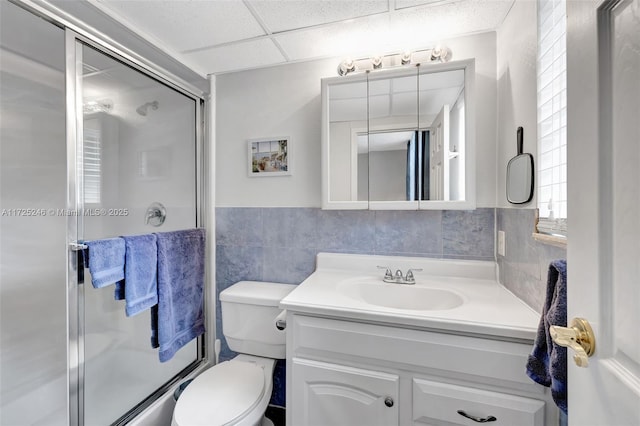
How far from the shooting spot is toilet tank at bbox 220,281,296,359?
136cm

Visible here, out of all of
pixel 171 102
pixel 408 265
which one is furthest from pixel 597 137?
pixel 171 102

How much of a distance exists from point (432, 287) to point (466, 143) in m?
0.69

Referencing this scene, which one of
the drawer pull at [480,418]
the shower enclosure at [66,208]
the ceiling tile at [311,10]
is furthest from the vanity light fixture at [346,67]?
the drawer pull at [480,418]

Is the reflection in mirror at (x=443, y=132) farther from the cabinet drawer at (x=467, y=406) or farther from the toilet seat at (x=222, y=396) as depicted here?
the toilet seat at (x=222, y=396)

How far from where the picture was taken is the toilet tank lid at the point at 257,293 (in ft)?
4.47

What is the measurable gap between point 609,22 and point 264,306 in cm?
143

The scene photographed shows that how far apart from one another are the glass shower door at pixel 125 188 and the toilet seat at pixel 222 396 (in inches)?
18.8

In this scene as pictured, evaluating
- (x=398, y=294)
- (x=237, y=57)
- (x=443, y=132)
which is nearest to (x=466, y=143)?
(x=443, y=132)

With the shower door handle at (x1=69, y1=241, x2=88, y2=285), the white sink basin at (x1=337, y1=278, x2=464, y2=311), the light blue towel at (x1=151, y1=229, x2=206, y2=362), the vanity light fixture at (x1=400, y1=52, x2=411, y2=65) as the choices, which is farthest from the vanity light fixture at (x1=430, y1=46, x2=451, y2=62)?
the shower door handle at (x1=69, y1=241, x2=88, y2=285)

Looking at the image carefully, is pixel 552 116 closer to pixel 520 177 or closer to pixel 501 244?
pixel 520 177

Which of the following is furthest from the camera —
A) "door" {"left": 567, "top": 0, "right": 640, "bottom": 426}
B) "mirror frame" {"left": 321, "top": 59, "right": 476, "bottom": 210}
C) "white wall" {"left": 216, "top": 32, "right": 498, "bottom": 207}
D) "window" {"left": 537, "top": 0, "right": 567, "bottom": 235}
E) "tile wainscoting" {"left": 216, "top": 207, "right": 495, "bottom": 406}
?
"white wall" {"left": 216, "top": 32, "right": 498, "bottom": 207}

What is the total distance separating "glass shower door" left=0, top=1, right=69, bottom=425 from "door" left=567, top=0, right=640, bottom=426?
1.59 meters

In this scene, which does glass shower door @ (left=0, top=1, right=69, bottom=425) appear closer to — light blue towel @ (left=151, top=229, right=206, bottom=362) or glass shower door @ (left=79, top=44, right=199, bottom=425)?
glass shower door @ (left=79, top=44, right=199, bottom=425)

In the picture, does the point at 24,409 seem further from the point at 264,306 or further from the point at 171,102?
the point at 171,102
